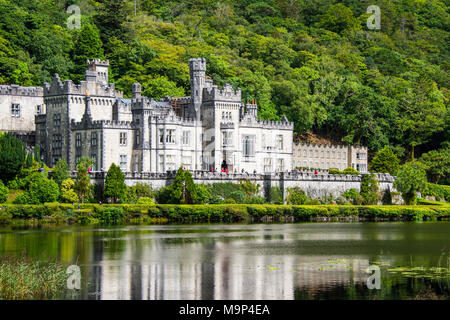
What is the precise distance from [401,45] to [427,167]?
7335 cm

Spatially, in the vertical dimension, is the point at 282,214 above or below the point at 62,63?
below

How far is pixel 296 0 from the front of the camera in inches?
7436

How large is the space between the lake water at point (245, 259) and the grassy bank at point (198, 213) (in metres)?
5.21

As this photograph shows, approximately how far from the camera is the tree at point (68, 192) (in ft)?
250

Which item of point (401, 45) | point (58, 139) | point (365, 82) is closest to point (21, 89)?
point (58, 139)

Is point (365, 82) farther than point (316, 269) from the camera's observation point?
Yes

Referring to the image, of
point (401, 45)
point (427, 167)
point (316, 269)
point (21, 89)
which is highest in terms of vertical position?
point (401, 45)

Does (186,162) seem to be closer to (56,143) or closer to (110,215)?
(56,143)

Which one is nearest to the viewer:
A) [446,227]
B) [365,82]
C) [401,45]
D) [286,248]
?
[286,248]

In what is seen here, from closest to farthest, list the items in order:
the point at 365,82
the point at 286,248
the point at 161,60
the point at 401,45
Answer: the point at 286,248 → the point at 161,60 → the point at 365,82 → the point at 401,45

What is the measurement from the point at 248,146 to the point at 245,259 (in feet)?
150

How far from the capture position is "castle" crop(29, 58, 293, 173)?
87.4 metres

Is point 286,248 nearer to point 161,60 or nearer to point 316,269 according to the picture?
point 316,269

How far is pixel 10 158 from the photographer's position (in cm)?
7806
